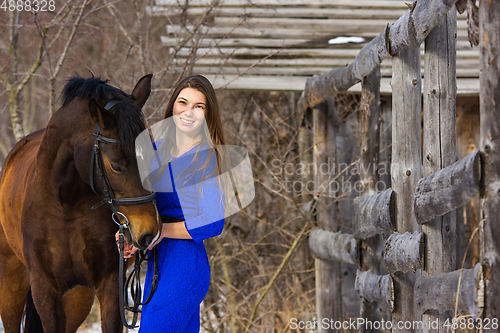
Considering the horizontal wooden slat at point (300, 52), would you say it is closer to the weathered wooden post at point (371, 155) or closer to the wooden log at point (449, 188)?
the weathered wooden post at point (371, 155)

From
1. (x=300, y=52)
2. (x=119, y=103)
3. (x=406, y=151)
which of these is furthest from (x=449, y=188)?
(x=300, y=52)

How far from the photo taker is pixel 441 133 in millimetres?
2453

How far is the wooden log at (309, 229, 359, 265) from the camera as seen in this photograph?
3.91 metres

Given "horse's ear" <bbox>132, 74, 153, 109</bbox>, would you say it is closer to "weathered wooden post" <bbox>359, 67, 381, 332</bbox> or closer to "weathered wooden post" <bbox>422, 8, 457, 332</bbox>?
"weathered wooden post" <bbox>422, 8, 457, 332</bbox>

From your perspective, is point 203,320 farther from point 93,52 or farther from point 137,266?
point 93,52

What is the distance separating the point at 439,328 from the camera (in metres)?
2.42

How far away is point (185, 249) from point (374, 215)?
4.67 feet

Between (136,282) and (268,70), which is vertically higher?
(268,70)

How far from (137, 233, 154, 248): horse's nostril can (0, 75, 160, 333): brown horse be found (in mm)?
49

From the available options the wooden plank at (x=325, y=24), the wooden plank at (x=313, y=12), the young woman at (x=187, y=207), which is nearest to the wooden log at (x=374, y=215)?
the young woman at (x=187, y=207)

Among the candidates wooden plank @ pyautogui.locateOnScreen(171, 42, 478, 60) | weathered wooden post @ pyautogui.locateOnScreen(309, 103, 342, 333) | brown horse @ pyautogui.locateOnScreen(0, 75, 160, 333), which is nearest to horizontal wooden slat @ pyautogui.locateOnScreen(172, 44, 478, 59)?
wooden plank @ pyautogui.locateOnScreen(171, 42, 478, 60)

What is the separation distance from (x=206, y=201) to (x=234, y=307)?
3056 mm

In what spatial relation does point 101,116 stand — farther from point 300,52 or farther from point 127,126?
point 300,52

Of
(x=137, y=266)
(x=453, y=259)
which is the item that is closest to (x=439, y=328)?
(x=453, y=259)
